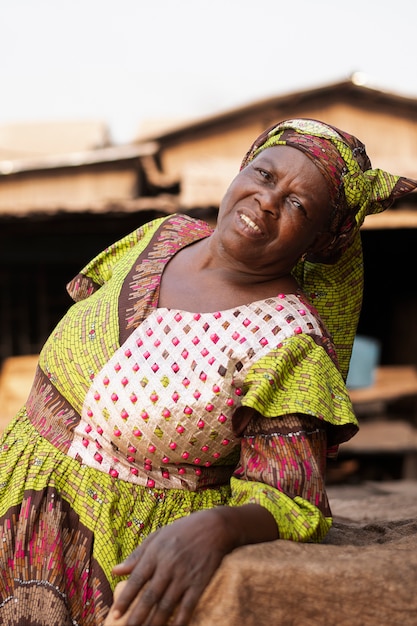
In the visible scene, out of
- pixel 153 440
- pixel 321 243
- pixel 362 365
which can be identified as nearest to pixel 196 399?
pixel 153 440

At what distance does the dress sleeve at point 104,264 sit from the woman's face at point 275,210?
1.49 ft

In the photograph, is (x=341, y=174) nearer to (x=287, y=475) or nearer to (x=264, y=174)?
(x=264, y=174)

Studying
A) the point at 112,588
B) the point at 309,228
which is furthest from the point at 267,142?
the point at 112,588

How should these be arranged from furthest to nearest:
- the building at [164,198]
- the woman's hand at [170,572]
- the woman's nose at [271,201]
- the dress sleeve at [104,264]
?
1. the building at [164,198]
2. the dress sleeve at [104,264]
3. the woman's nose at [271,201]
4. the woman's hand at [170,572]

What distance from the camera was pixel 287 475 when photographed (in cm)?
171

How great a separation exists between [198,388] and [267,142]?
2.35ft

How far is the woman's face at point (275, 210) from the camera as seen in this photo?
75.7 inches

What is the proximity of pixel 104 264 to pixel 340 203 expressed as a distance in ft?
2.64

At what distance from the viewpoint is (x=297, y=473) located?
1.71m

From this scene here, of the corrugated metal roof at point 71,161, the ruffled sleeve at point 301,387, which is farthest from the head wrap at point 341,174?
the corrugated metal roof at point 71,161

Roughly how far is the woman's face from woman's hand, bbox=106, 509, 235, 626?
726 mm

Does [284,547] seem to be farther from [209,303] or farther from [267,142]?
[267,142]

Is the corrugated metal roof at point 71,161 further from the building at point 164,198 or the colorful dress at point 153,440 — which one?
the colorful dress at point 153,440

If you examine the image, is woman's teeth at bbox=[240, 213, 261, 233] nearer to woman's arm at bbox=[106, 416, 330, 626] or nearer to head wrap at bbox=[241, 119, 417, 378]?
head wrap at bbox=[241, 119, 417, 378]
